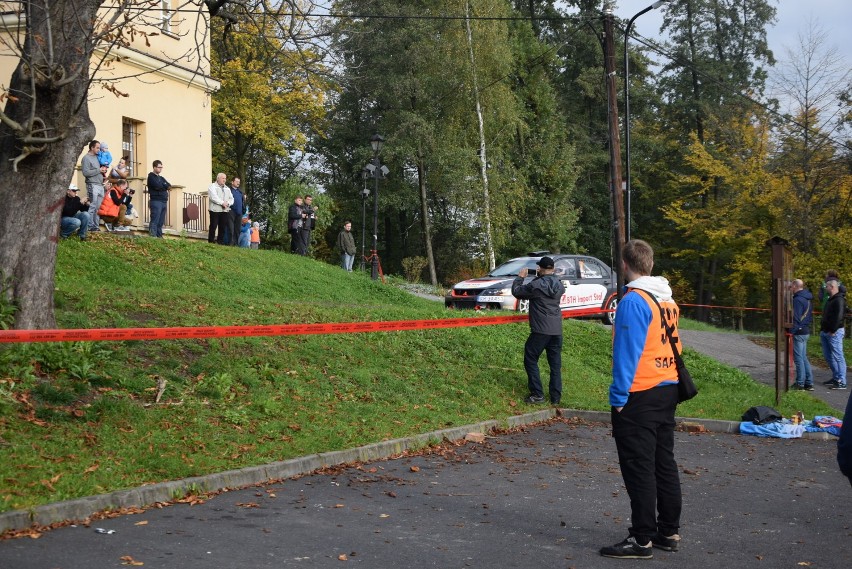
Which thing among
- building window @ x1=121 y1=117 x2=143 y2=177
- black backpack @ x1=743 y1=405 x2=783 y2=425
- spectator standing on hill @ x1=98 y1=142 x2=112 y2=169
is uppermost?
building window @ x1=121 y1=117 x2=143 y2=177

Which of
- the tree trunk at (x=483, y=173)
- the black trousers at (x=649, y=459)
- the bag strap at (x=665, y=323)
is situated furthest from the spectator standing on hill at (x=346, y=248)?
the black trousers at (x=649, y=459)

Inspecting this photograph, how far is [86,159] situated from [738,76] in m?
40.3

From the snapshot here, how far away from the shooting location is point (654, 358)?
6.28 m

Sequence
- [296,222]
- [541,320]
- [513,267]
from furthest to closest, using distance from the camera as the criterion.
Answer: [296,222]
[513,267]
[541,320]

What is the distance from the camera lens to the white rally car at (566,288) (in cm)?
2106

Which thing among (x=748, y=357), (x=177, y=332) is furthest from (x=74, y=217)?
(x=748, y=357)

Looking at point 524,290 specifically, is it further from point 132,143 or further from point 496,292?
point 132,143

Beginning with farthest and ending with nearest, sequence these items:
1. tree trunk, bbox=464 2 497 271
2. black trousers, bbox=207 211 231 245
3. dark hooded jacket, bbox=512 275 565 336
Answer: tree trunk, bbox=464 2 497 271, black trousers, bbox=207 211 231 245, dark hooded jacket, bbox=512 275 565 336

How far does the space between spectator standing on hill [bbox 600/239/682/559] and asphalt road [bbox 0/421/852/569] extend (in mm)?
238

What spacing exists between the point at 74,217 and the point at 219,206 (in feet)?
18.7

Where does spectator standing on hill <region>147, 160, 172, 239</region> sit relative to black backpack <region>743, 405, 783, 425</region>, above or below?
above

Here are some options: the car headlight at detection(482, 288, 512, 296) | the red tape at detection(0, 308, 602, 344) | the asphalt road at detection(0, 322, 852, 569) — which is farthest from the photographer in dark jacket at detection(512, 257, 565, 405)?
the car headlight at detection(482, 288, 512, 296)

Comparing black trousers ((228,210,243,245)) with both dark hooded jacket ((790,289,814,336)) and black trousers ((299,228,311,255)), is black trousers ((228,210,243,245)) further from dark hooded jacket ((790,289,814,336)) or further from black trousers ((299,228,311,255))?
dark hooded jacket ((790,289,814,336))

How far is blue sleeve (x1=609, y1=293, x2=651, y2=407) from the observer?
244 inches
